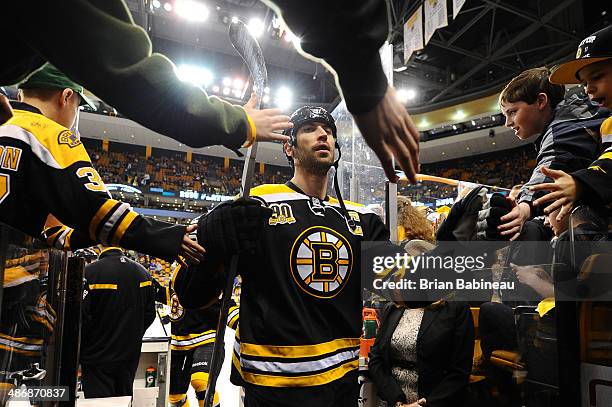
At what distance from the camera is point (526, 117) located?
6.46ft

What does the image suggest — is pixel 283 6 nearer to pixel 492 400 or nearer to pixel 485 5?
pixel 492 400

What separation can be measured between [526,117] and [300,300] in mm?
1248

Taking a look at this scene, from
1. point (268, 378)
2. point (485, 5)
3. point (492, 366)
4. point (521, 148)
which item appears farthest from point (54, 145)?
point (521, 148)

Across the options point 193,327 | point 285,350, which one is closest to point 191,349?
point 193,327

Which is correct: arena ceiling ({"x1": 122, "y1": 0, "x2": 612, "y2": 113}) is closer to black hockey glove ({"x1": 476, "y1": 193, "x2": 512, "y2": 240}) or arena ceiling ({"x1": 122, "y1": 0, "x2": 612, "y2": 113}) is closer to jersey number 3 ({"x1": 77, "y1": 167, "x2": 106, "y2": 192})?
jersey number 3 ({"x1": 77, "y1": 167, "x2": 106, "y2": 192})

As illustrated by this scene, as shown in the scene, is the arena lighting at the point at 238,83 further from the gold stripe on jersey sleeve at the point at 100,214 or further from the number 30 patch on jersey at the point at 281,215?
the gold stripe on jersey sleeve at the point at 100,214

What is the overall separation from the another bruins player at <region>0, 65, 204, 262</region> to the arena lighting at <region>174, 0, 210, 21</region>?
10239mm

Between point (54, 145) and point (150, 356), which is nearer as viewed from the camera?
point (54, 145)

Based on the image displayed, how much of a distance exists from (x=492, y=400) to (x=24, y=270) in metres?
2.02

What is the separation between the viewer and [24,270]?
1117 mm

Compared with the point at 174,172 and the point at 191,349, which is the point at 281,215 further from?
the point at 174,172

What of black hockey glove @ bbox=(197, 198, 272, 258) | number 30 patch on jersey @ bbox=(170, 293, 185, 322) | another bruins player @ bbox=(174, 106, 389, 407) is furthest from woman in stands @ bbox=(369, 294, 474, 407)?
number 30 patch on jersey @ bbox=(170, 293, 185, 322)

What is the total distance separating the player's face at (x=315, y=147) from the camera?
6.40 ft

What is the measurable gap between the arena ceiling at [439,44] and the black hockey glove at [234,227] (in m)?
6.98
